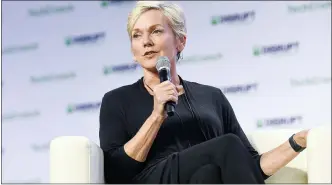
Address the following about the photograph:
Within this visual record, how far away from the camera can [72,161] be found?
4.79 ft

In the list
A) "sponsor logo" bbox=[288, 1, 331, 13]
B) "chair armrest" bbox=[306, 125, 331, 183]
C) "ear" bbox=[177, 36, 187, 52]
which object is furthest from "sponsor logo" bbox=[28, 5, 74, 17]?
"chair armrest" bbox=[306, 125, 331, 183]

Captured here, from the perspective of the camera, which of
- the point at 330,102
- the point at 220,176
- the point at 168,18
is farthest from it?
the point at 330,102

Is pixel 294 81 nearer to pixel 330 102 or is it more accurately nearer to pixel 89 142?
pixel 330 102

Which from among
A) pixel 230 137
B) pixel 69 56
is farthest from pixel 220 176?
pixel 69 56

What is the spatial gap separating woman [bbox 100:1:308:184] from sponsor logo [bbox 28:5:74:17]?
5.72 ft

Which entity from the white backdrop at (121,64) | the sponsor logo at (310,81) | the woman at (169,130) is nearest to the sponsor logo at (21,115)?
the white backdrop at (121,64)

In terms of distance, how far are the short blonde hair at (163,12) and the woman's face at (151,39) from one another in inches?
0.5

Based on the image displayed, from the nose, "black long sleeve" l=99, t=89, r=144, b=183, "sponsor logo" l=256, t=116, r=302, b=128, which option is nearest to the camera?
"black long sleeve" l=99, t=89, r=144, b=183

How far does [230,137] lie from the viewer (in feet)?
4.73

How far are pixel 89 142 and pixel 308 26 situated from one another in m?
1.93

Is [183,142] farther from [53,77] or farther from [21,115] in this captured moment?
[21,115]

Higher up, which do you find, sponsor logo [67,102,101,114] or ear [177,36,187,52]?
ear [177,36,187,52]

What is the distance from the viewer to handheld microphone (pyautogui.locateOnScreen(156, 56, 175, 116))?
146 cm

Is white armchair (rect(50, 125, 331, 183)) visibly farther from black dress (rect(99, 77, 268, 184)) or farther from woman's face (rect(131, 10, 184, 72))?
woman's face (rect(131, 10, 184, 72))
